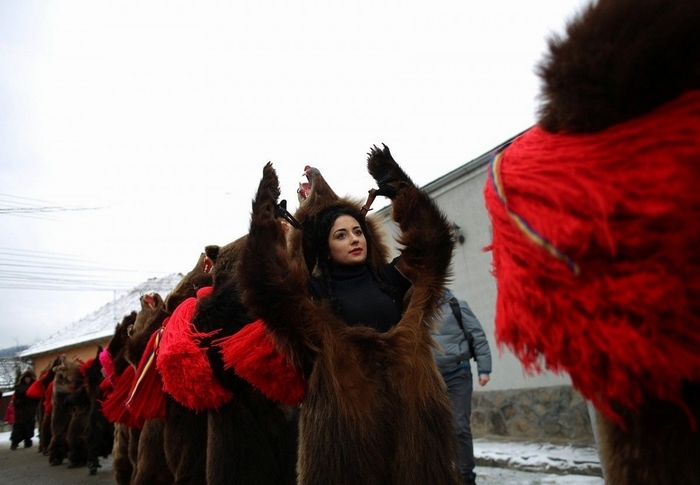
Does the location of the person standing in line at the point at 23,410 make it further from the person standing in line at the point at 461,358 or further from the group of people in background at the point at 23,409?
Answer: the person standing in line at the point at 461,358

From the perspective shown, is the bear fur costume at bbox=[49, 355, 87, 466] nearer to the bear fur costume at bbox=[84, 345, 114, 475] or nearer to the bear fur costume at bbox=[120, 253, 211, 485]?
the bear fur costume at bbox=[84, 345, 114, 475]

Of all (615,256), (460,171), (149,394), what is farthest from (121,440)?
(615,256)

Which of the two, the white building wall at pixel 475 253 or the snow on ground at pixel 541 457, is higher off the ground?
the white building wall at pixel 475 253

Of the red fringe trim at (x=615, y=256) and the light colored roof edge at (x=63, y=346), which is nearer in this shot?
the red fringe trim at (x=615, y=256)

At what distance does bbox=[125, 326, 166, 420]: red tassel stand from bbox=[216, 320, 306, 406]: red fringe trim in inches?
61.1

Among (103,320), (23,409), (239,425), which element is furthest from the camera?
(103,320)

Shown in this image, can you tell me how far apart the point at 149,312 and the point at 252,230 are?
125 inches

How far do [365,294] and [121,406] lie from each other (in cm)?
300

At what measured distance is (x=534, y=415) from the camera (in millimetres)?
7727

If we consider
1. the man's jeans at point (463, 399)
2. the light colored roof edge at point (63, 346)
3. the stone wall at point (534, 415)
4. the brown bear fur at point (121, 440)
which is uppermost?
the light colored roof edge at point (63, 346)

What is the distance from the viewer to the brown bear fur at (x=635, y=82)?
1197 millimetres

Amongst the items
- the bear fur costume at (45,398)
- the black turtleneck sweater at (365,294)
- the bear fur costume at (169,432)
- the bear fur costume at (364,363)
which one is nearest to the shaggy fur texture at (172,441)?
the bear fur costume at (169,432)

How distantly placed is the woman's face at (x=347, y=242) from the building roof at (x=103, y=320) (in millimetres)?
24104

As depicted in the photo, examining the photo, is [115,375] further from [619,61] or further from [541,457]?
[619,61]
